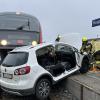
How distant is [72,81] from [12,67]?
223 cm

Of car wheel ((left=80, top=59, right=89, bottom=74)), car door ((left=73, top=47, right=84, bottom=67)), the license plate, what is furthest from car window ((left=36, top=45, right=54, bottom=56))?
car wheel ((left=80, top=59, right=89, bottom=74))

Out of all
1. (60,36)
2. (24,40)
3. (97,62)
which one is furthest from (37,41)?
(60,36)

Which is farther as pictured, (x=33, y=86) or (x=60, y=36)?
(x=60, y=36)

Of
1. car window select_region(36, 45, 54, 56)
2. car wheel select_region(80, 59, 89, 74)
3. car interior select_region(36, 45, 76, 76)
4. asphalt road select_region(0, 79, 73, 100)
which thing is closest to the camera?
car window select_region(36, 45, 54, 56)

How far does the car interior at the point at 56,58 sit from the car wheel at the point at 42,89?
57 cm

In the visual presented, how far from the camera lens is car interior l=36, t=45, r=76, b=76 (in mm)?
9495

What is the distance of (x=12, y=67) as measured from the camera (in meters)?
8.65

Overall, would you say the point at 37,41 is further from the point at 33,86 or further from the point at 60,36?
the point at 60,36

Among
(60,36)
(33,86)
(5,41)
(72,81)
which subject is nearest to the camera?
(33,86)

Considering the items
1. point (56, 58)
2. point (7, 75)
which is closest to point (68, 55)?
point (56, 58)

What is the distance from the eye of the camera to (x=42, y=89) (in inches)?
346

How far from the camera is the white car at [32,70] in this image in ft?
27.6

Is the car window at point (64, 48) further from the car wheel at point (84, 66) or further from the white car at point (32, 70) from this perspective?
the car wheel at point (84, 66)

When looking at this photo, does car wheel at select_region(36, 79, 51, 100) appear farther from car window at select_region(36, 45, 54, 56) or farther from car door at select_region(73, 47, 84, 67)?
car door at select_region(73, 47, 84, 67)
